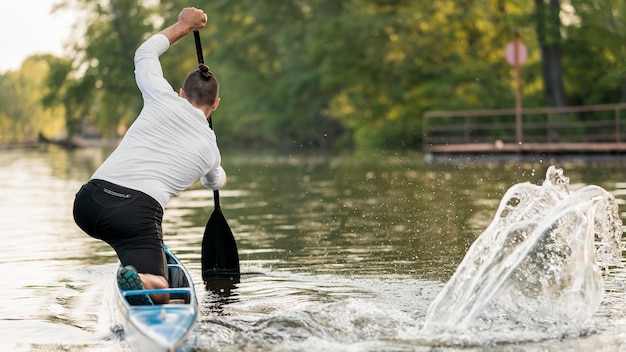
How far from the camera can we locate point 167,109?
774 centimetres

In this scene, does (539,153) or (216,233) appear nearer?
(216,233)

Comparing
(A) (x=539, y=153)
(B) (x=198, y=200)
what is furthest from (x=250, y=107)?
(B) (x=198, y=200)

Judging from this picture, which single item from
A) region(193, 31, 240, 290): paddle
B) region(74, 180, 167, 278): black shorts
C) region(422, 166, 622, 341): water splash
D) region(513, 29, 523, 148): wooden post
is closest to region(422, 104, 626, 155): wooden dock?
region(513, 29, 523, 148): wooden post

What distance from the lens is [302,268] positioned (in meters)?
11.6

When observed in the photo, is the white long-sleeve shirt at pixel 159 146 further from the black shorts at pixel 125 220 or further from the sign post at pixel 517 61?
the sign post at pixel 517 61

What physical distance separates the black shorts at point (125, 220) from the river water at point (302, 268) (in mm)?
601

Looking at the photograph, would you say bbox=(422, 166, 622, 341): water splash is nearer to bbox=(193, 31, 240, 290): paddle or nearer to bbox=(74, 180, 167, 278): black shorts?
bbox=(74, 180, 167, 278): black shorts

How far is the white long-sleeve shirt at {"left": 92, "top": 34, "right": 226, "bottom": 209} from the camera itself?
7.66 metres

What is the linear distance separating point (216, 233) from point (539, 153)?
2422 cm

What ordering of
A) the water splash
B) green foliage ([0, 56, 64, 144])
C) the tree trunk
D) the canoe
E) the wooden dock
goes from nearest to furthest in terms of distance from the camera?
Result: the canoe → the water splash → the wooden dock → the tree trunk → green foliage ([0, 56, 64, 144])

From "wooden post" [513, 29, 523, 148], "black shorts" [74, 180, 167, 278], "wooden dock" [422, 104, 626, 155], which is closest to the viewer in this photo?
"black shorts" [74, 180, 167, 278]

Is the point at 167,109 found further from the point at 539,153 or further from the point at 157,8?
the point at 157,8

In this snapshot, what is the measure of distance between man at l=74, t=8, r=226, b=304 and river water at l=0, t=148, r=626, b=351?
657mm

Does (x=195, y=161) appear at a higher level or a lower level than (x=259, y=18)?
lower
